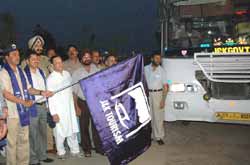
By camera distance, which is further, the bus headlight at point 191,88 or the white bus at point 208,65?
the bus headlight at point 191,88

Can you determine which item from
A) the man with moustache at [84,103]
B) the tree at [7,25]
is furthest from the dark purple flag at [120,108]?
the tree at [7,25]

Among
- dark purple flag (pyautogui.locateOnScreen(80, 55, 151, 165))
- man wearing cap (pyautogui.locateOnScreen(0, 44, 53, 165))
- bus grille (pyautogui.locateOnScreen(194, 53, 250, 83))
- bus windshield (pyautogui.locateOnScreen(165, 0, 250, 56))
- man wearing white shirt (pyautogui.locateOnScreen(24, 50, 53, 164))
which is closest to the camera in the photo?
dark purple flag (pyautogui.locateOnScreen(80, 55, 151, 165))

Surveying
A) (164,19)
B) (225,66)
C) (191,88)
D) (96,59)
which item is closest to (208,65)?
(225,66)

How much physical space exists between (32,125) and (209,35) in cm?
388

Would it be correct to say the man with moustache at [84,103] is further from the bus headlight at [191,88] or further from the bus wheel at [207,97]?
the bus wheel at [207,97]

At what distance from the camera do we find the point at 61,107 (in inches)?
254

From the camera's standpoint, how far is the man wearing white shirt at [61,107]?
641 centimetres

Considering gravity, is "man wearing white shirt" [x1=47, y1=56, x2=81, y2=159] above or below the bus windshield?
below

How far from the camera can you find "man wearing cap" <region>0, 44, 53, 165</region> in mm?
5441

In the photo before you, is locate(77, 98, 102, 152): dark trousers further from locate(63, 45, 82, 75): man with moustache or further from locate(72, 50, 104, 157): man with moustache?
locate(63, 45, 82, 75): man with moustache

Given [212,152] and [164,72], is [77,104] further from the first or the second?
[212,152]

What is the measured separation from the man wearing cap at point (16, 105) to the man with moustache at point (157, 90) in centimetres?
261

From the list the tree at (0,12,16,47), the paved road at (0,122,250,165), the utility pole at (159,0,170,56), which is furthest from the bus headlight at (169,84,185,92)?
the tree at (0,12,16,47)

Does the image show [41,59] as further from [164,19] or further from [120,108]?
[164,19]
